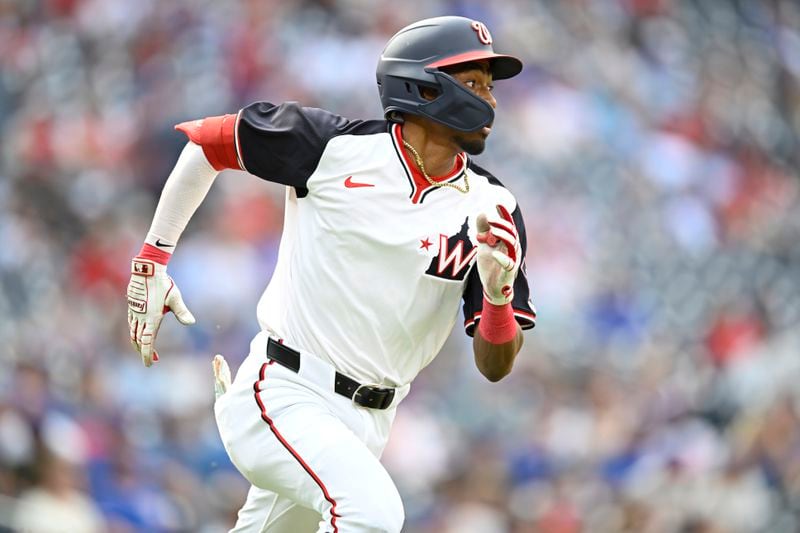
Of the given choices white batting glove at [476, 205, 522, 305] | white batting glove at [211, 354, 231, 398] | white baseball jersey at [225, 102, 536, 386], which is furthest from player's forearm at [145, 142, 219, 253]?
white batting glove at [476, 205, 522, 305]

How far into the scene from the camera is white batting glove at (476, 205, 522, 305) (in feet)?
13.6

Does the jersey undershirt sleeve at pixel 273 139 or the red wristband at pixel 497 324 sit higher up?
the jersey undershirt sleeve at pixel 273 139

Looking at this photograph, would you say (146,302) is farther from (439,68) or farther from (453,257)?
(439,68)

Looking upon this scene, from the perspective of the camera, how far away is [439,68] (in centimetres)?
464

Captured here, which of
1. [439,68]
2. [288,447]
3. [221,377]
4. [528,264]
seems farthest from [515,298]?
[528,264]

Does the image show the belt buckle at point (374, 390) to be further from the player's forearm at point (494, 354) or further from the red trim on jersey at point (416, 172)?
the red trim on jersey at point (416, 172)

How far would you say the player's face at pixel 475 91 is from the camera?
4.66m

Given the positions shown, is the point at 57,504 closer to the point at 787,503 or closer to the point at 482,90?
the point at 482,90

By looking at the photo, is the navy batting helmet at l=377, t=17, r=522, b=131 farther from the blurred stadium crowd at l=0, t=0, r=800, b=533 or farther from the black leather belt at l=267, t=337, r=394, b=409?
the blurred stadium crowd at l=0, t=0, r=800, b=533

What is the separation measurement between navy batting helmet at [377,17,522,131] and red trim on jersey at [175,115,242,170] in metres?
0.62

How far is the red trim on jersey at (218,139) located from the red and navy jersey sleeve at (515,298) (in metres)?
1.00

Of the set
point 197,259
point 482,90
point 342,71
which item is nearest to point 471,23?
point 482,90

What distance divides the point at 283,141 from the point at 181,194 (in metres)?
0.53

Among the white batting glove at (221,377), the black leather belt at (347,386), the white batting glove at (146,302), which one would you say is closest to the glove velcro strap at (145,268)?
the white batting glove at (146,302)
